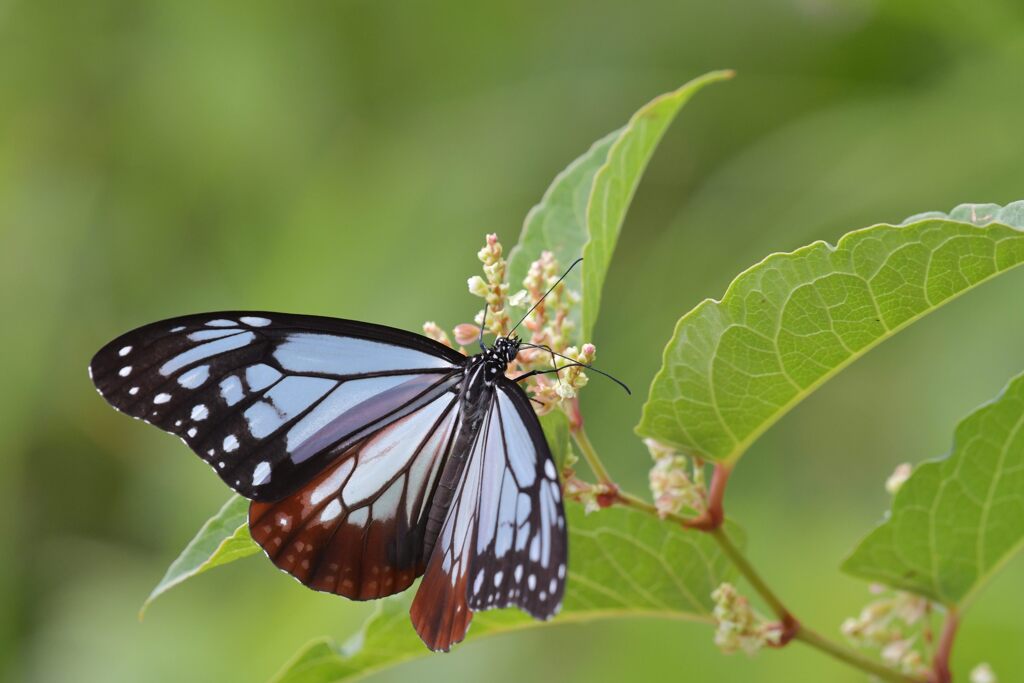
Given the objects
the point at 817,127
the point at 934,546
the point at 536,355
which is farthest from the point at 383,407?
the point at 817,127

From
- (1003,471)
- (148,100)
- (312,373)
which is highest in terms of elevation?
(148,100)

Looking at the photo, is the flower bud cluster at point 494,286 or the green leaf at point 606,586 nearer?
the flower bud cluster at point 494,286

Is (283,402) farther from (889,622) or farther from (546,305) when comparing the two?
(889,622)

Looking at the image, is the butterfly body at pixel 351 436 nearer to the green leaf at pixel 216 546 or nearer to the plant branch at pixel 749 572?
the green leaf at pixel 216 546

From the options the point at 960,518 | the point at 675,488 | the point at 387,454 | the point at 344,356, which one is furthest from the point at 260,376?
the point at 960,518

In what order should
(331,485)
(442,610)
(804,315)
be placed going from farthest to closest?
1. (331,485)
2. (442,610)
3. (804,315)

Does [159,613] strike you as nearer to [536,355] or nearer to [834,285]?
[536,355]

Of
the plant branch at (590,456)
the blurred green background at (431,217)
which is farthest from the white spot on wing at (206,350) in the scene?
the blurred green background at (431,217)
